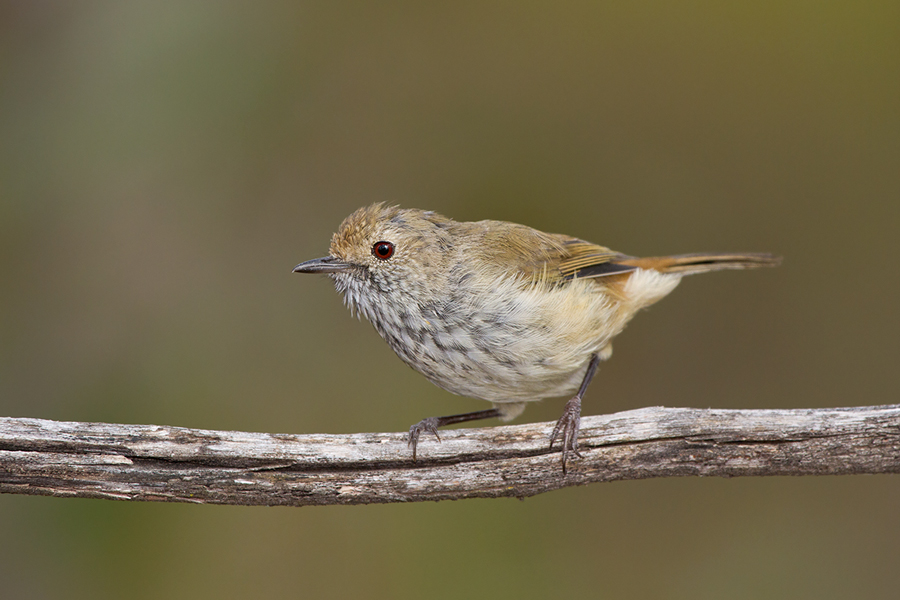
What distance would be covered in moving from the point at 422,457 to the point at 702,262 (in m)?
2.53

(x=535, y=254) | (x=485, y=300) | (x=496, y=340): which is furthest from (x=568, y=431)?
(x=535, y=254)

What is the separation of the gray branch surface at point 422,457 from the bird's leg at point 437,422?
1.9 inches

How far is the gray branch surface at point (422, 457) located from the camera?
308 centimetres

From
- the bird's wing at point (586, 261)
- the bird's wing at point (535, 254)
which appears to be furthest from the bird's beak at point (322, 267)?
the bird's wing at point (586, 261)

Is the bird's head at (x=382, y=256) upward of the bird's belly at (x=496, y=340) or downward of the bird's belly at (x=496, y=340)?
upward

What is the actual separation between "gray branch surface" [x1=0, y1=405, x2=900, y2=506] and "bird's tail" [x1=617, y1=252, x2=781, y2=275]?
160 centimetres

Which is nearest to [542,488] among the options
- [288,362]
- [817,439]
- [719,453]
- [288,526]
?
[719,453]

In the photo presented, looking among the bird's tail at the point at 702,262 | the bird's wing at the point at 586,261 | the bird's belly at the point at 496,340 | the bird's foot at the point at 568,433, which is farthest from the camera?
the bird's tail at the point at 702,262

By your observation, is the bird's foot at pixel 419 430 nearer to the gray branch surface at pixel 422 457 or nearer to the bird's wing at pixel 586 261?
the gray branch surface at pixel 422 457

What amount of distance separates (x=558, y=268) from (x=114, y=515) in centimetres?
329

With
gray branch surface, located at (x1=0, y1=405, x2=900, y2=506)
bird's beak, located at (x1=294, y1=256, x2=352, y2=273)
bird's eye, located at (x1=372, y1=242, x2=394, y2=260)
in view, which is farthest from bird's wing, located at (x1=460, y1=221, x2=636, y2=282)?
gray branch surface, located at (x1=0, y1=405, x2=900, y2=506)

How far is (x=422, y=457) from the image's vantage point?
3.36 m

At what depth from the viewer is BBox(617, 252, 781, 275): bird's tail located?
187 inches

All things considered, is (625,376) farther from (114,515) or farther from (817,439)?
(114,515)
